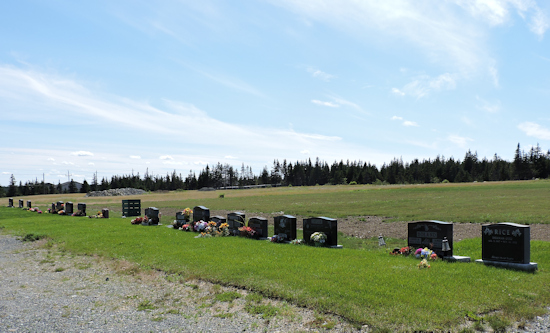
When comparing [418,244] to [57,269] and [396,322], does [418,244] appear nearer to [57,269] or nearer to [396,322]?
[396,322]

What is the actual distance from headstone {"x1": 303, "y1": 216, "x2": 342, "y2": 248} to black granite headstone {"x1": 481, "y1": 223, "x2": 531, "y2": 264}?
5.02 m

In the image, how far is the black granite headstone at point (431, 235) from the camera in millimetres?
11508

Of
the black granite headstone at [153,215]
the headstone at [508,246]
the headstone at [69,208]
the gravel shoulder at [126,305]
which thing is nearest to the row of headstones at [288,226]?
the headstone at [508,246]

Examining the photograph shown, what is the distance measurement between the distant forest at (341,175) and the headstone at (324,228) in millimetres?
105792

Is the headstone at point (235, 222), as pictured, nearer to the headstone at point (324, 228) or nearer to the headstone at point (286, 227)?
the headstone at point (286, 227)

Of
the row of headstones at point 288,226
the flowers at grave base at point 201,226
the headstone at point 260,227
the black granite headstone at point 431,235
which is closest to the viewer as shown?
the black granite headstone at point 431,235

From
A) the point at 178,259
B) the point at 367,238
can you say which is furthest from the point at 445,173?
the point at 178,259

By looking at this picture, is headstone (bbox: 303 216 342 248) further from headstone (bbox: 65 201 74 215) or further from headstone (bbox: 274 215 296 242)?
headstone (bbox: 65 201 74 215)

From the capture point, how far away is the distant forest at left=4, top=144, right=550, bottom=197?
384ft

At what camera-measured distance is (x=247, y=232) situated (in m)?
17.0

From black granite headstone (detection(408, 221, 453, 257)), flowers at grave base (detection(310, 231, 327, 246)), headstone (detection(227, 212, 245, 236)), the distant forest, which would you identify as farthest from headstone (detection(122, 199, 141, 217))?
the distant forest

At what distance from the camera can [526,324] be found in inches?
247

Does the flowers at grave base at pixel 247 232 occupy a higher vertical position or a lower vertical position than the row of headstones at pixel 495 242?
lower

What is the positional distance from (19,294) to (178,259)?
13.9 feet
